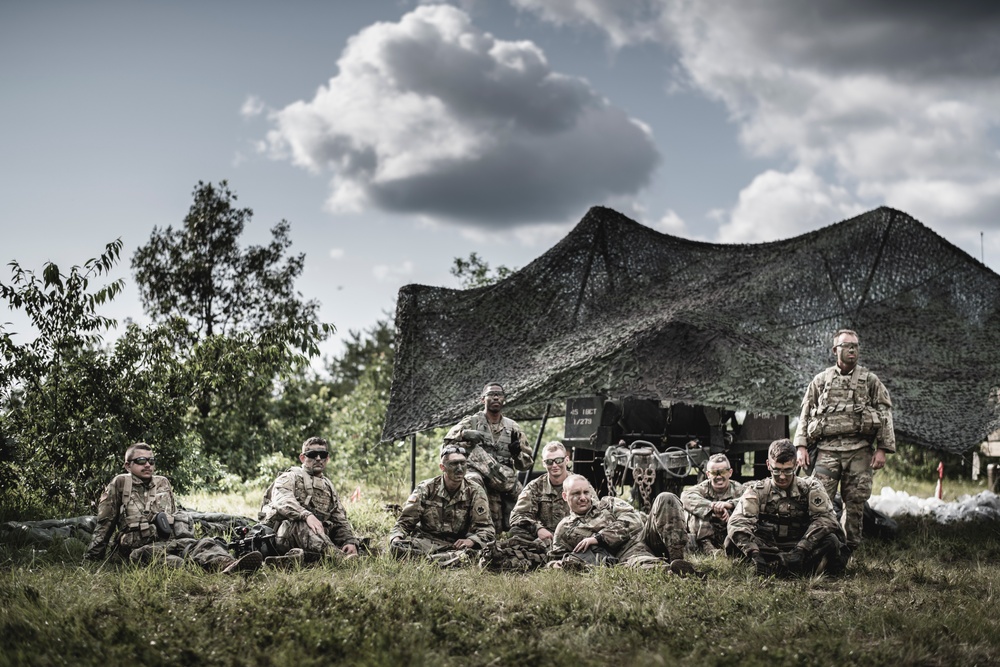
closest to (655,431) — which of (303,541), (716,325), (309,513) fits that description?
(716,325)

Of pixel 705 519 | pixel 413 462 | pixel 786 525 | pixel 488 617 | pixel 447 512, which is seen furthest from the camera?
pixel 413 462

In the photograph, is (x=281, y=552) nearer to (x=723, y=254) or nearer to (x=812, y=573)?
(x=812, y=573)

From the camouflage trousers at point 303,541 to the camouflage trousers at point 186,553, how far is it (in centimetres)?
52

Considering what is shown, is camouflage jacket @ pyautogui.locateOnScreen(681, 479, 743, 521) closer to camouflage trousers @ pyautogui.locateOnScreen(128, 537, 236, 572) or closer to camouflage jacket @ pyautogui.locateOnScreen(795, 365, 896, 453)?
camouflage jacket @ pyautogui.locateOnScreen(795, 365, 896, 453)

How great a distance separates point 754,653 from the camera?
5855 mm

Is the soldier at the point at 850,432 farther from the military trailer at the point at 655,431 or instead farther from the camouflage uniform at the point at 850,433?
the military trailer at the point at 655,431

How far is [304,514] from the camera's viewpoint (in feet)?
29.4

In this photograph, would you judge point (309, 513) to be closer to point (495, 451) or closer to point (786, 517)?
point (495, 451)

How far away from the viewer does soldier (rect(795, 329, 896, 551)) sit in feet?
30.7

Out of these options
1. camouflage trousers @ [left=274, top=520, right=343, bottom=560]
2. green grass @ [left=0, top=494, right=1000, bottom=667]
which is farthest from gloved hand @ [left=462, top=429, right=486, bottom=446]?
green grass @ [left=0, top=494, right=1000, bottom=667]

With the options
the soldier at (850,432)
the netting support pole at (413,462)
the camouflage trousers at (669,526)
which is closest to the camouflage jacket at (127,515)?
the netting support pole at (413,462)

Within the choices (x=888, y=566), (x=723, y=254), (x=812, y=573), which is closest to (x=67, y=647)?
(x=812, y=573)

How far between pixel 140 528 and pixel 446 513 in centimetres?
300

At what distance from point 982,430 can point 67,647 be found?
916cm
